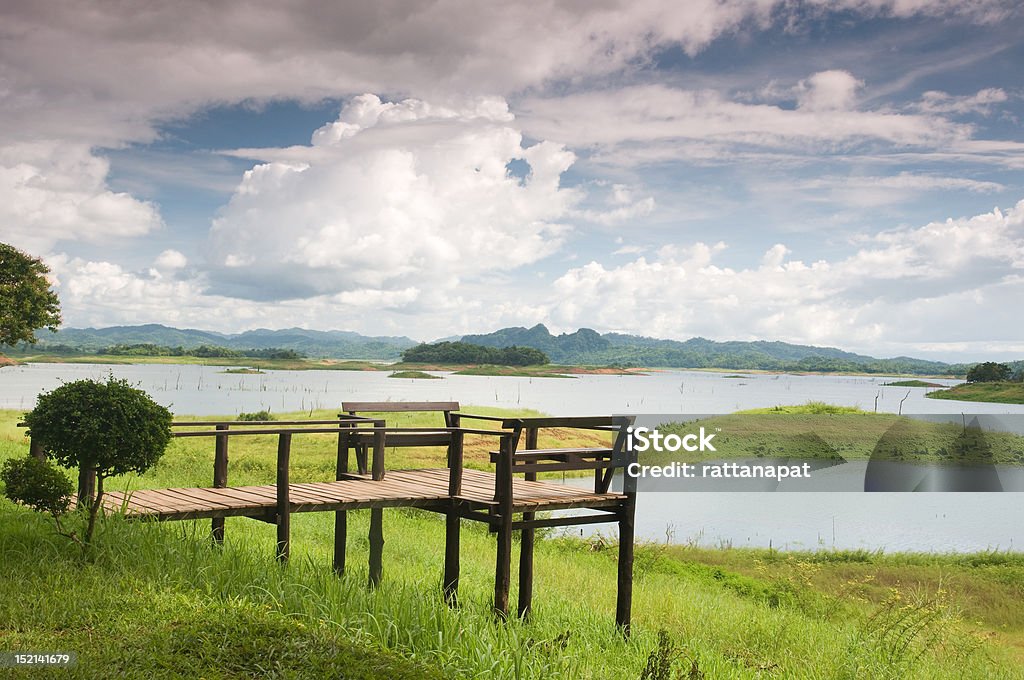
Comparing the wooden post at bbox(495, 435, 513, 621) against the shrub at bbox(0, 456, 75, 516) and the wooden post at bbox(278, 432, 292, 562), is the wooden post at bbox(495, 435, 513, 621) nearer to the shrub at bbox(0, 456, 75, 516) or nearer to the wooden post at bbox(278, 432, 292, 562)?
the wooden post at bbox(278, 432, 292, 562)

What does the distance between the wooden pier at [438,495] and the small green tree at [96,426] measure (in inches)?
20.7

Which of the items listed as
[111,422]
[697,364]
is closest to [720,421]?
[111,422]

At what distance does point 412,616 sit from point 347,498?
76.2 inches

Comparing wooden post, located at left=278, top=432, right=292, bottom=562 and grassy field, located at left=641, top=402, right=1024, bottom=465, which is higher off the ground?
wooden post, located at left=278, top=432, right=292, bottom=562

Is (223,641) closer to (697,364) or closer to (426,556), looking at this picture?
(426,556)

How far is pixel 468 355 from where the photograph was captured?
10606cm

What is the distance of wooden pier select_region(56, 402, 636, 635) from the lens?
378 inches

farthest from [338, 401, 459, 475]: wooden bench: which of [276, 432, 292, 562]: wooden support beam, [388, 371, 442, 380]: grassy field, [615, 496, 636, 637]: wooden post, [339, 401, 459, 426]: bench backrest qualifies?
[388, 371, 442, 380]: grassy field

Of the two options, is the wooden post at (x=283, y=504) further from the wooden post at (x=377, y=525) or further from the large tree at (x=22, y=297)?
the large tree at (x=22, y=297)

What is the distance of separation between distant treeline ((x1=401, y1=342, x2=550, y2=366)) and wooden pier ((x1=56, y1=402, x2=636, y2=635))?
300 ft

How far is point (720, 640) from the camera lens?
13.0 meters

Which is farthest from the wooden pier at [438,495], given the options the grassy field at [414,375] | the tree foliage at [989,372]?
the tree foliage at [989,372]

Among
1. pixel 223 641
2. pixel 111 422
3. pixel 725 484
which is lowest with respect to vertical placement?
pixel 725 484

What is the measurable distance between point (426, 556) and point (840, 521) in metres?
17.8
